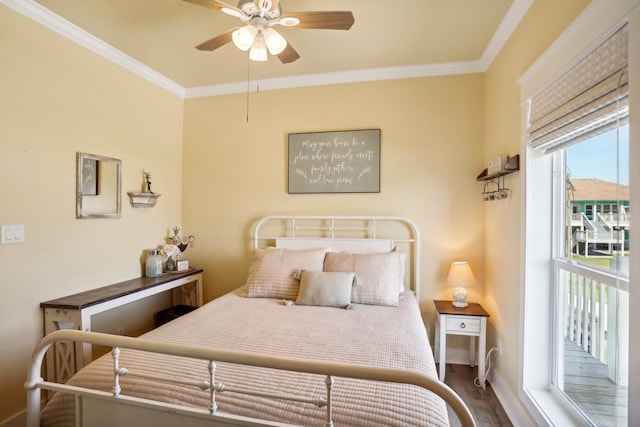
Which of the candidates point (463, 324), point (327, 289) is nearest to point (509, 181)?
point (463, 324)

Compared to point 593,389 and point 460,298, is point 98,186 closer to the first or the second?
point 460,298

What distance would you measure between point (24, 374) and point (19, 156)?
1349 millimetres

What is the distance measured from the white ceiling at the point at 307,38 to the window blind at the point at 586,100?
0.73 metres

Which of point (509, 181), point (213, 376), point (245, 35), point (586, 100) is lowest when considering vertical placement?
point (213, 376)

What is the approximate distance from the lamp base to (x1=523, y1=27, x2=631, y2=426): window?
66cm

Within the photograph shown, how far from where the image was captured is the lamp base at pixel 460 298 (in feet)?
8.11

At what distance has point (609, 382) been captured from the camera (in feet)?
4.54

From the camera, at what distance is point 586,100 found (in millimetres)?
1257

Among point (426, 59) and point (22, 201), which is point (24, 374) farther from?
point (426, 59)

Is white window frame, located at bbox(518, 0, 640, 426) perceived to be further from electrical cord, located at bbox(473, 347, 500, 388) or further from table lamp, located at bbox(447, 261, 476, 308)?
table lamp, located at bbox(447, 261, 476, 308)

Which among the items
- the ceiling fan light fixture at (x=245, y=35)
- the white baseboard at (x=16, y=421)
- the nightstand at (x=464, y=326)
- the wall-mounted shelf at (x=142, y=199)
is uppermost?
the ceiling fan light fixture at (x=245, y=35)

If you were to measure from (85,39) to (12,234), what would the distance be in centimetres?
145

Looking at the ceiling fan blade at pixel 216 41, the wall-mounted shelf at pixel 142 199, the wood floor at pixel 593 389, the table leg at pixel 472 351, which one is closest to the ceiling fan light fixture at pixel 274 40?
the ceiling fan blade at pixel 216 41

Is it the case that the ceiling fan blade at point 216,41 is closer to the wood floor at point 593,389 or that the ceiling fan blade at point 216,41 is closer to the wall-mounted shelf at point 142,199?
the wall-mounted shelf at point 142,199
